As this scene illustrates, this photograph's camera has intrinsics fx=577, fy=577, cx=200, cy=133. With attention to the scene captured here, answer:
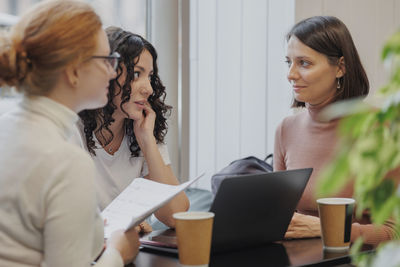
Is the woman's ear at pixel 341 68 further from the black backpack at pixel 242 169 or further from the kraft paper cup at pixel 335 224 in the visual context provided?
the kraft paper cup at pixel 335 224

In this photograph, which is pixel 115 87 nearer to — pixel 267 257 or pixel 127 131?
pixel 127 131

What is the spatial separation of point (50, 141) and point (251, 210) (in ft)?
1.68

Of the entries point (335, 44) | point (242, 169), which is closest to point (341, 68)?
point (335, 44)

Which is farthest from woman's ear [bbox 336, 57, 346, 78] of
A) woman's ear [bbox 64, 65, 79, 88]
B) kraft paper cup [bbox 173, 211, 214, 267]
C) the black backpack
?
woman's ear [bbox 64, 65, 79, 88]

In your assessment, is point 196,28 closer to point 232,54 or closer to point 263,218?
point 232,54

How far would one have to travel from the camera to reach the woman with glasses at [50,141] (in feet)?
3.33

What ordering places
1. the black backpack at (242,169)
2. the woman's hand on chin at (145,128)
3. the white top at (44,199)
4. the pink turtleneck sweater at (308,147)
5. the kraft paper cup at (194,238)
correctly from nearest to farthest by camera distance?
1. the white top at (44,199)
2. the kraft paper cup at (194,238)
3. the pink turtleneck sweater at (308,147)
4. the woman's hand on chin at (145,128)
5. the black backpack at (242,169)

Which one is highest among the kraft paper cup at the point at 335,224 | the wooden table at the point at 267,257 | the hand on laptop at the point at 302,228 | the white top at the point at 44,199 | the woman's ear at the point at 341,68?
the woman's ear at the point at 341,68

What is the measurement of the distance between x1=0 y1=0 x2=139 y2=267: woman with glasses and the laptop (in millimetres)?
250

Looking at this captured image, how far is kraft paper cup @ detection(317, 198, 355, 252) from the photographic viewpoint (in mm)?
1358

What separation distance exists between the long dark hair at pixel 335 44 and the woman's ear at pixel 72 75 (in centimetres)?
104

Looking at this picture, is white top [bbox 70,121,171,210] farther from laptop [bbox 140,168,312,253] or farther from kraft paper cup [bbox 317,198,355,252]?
kraft paper cup [bbox 317,198,355,252]

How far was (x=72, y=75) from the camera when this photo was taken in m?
→ 1.11

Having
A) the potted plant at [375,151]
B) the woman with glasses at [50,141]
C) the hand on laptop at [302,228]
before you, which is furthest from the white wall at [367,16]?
the potted plant at [375,151]
